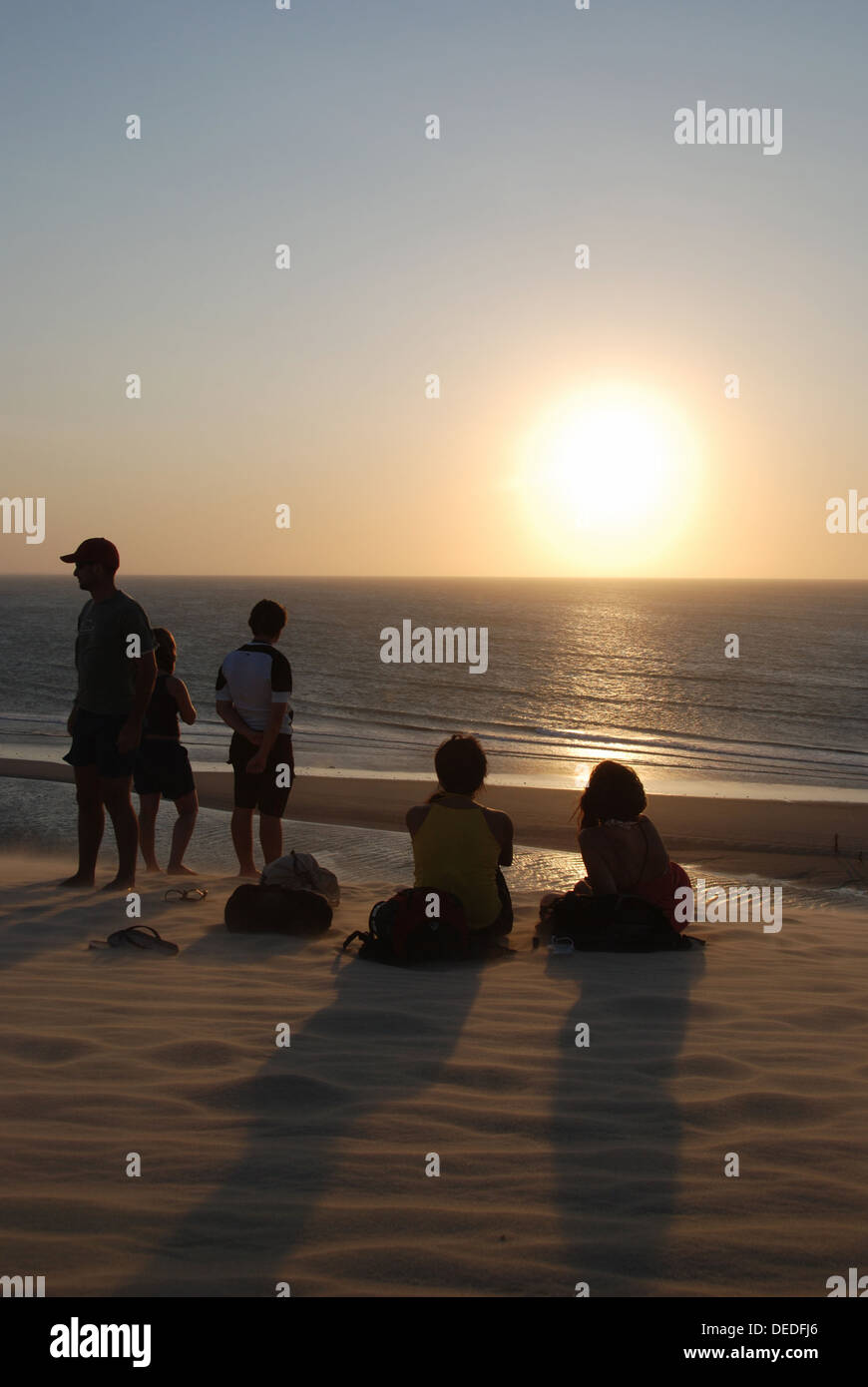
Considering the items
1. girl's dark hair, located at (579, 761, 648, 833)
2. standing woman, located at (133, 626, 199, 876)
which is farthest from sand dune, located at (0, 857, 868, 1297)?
standing woman, located at (133, 626, 199, 876)

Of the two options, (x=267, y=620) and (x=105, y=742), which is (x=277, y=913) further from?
(x=267, y=620)

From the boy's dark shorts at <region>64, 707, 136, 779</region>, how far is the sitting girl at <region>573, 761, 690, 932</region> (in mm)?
2960

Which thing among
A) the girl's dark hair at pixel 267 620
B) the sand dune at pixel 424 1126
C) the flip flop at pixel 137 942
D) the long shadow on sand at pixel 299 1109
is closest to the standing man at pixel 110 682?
the girl's dark hair at pixel 267 620

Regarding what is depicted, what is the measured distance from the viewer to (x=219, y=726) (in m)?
24.8

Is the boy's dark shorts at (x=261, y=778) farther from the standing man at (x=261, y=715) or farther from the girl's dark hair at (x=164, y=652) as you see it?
the girl's dark hair at (x=164, y=652)

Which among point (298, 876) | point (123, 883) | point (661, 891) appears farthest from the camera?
point (123, 883)

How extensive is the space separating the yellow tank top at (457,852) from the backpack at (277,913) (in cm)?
74

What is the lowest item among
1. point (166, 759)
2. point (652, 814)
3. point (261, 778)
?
point (652, 814)

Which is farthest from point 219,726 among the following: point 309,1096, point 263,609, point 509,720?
point 309,1096

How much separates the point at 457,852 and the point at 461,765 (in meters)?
0.46

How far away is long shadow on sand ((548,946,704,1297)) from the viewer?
273 centimetres

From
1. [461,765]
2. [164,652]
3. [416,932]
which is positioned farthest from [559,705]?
[416,932]

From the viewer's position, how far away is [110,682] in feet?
22.6
